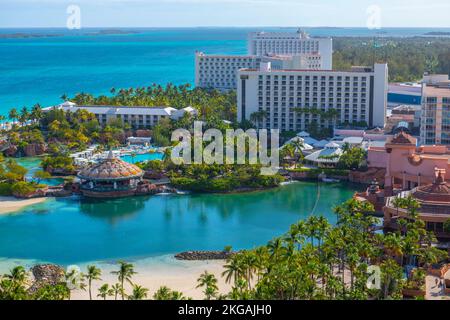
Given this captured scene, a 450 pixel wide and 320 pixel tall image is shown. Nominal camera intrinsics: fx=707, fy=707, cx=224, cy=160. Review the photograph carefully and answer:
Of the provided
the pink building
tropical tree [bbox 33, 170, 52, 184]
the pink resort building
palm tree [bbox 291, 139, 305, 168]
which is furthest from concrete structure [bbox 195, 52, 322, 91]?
the pink building

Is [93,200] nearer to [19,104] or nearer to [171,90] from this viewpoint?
[171,90]

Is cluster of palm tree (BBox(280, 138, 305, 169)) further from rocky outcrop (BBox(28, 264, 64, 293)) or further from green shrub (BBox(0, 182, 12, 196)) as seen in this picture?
rocky outcrop (BBox(28, 264, 64, 293))

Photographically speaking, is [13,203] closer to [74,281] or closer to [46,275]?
[46,275]

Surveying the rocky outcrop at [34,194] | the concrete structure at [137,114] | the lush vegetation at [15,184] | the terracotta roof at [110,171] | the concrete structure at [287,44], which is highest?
the concrete structure at [287,44]

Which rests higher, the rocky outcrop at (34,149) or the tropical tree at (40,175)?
the rocky outcrop at (34,149)

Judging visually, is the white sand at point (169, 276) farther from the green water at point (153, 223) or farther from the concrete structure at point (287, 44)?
the concrete structure at point (287, 44)

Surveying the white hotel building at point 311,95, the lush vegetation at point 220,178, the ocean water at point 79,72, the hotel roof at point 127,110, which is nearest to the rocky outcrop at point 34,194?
the lush vegetation at point 220,178
